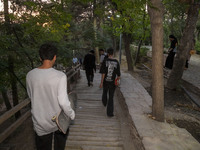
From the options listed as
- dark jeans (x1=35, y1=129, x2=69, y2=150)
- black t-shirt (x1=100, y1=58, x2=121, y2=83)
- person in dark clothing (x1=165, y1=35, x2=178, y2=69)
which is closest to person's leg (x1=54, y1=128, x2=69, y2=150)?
dark jeans (x1=35, y1=129, x2=69, y2=150)

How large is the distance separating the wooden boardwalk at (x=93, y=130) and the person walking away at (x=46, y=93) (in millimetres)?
1713

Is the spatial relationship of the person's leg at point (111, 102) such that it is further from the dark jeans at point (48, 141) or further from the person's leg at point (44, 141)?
the person's leg at point (44, 141)

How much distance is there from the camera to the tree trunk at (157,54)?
356 cm

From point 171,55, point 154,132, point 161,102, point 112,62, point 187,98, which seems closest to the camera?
point 154,132

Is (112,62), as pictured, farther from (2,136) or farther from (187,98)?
(187,98)

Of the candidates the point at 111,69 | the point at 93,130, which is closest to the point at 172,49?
the point at 111,69

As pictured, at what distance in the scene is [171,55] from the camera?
9125 millimetres

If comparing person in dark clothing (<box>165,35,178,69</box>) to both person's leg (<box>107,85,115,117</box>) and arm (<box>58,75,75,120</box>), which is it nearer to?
person's leg (<box>107,85,115,117</box>)

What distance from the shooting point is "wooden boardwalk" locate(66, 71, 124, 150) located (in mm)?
3613

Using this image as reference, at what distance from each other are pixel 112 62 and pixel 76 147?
2330mm

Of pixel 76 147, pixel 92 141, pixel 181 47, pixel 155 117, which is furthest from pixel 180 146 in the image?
pixel 181 47

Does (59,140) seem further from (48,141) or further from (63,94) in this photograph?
(63,94)

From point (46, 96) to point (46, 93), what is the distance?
4cm

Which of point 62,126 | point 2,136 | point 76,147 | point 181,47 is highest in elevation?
point 181,47
